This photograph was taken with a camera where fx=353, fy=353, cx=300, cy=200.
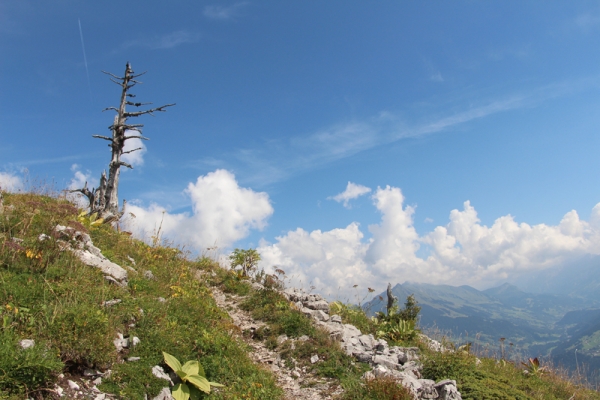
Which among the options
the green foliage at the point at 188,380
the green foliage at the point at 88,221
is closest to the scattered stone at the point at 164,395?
the green foliage at the point at 188,380

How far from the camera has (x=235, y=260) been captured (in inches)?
674

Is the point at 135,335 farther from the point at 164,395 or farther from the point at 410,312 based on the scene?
the point at 410,312

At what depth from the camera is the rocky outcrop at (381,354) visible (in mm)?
8078

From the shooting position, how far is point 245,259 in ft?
56.1

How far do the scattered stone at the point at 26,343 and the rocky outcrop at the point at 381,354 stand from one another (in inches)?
269

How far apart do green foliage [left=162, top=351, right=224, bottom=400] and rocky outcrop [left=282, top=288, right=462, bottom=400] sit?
12.6 feet

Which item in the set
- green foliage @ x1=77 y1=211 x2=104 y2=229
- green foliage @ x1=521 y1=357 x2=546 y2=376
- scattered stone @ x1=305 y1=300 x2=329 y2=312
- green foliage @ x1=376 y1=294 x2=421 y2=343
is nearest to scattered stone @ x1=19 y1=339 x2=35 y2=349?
green foliage @ x1=77 y1=211 x2=104 y2=229

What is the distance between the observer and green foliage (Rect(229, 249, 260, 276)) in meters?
17.0

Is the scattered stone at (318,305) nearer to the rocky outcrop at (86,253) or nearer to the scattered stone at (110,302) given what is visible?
the rocky outcrop at (86,253)

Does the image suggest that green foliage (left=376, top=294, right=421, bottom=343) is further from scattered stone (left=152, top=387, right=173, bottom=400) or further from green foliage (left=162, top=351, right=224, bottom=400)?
scattered stone (left=152, top=387, right=173, bottom=400)

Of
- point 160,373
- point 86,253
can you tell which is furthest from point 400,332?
point 86,253

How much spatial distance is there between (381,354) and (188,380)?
575 cm

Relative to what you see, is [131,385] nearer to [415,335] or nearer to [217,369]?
[217,369]

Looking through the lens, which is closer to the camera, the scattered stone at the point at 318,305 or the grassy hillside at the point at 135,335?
the grassy hillside at the point at 135,335
